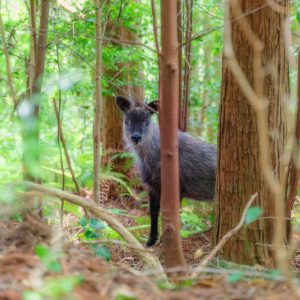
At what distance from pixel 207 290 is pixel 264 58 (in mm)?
2063

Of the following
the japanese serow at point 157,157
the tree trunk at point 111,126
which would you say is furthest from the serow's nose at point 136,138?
the tree trunk at point 111,126

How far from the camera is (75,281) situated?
2.13 metres

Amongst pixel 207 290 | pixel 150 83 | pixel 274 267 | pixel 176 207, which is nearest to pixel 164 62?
pixel 176 207

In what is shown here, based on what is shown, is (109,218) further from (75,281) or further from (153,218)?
(153,218)

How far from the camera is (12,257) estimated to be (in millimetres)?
2600

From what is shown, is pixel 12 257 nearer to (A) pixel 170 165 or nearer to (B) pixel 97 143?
(A) pixel 170 165

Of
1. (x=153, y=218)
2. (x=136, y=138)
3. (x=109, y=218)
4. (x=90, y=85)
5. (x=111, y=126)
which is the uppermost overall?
(x=90, y=85)

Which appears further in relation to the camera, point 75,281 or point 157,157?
point 157,157

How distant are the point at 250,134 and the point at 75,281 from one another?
2.27 metres

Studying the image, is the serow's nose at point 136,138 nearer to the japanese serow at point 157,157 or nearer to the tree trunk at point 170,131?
the japanese serow at point 157,157

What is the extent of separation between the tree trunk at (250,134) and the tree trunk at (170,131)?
2.62 ft

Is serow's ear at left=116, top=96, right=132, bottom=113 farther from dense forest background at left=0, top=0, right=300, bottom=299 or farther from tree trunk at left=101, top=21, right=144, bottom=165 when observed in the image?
tree trunk at left=101, top=21, right=144, bottom=165

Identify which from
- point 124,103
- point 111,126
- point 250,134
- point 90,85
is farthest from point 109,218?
point 111,126

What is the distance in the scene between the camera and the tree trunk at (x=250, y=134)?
387cm
